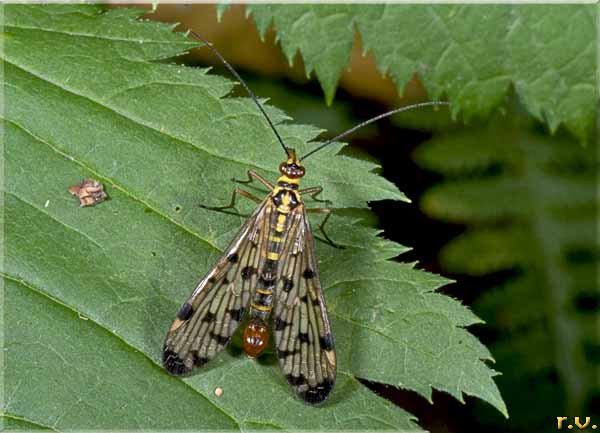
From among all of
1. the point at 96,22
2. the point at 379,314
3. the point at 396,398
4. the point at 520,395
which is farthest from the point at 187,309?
the point at 520,395

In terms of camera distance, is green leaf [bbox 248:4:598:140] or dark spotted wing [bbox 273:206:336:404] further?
green leaf [bbox 248:4:598:140]

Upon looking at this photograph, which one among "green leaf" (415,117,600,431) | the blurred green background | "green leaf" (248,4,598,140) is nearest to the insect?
"green leaf" (248,4,598,140)

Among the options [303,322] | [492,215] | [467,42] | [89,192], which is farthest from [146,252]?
[492,215]

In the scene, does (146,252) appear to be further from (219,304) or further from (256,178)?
(256,178)

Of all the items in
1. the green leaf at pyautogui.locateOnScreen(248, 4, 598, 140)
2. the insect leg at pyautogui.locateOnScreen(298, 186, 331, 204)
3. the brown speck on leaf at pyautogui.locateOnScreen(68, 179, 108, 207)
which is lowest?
the brown speck on leaf at pyautogui.locateOnScreen(68, 179, 108, 207)

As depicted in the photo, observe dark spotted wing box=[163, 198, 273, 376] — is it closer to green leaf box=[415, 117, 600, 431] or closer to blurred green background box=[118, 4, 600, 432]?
blurred green background box=[118, 4, 600, 432]

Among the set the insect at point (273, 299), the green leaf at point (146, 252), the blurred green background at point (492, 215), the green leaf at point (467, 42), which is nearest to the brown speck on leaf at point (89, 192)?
the green leaf at point (146, 252)

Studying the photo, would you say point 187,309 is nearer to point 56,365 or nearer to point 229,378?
point 229,378
